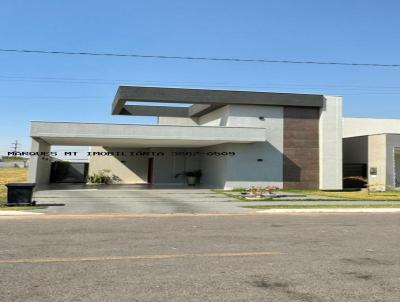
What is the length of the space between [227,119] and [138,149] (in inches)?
472

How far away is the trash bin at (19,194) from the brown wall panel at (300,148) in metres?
18.9

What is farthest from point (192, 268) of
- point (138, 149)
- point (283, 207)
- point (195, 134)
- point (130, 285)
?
point (138, 149)

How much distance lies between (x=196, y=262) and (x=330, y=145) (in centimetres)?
2621

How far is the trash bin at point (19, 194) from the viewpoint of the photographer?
1706 cm

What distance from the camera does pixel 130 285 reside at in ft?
18.8

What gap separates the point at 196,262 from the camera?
23.8ft

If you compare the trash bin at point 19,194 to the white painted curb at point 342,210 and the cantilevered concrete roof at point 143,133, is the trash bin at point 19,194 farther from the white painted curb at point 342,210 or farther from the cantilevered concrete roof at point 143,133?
the white painted curb at point 342,210

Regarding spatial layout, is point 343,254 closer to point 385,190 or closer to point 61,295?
point 61,295

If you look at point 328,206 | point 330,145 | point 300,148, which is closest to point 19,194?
point 328,206

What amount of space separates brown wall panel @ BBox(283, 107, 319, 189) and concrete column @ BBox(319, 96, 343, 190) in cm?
39

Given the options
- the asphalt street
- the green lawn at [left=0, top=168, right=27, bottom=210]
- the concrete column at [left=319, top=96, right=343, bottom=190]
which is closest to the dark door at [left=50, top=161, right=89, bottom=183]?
the green lawn at [left=0, top=168, right=27, bottom=210]

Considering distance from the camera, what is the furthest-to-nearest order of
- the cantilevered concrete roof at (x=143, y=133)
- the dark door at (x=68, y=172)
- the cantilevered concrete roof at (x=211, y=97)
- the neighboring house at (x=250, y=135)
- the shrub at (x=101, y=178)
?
1. the dark door at (x=68, y=172)
2. the shrub at (x=101, y=178)
3. the cantilevered concrete roof at (x=211, y=97)
4. the neighboring house at (x=250, y=135)
5. the cantilevered concrete roof at (x=143, y=133)

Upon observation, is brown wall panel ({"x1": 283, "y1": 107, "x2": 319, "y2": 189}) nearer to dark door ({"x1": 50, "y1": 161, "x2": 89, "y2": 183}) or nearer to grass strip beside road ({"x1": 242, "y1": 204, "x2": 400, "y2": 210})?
grass strip beside road ({"x1": 242, "y1": 204, "x2": 400, "y2": 210})

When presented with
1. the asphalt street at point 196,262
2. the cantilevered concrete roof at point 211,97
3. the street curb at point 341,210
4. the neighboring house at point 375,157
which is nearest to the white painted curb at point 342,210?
the street curb at point 341,210
